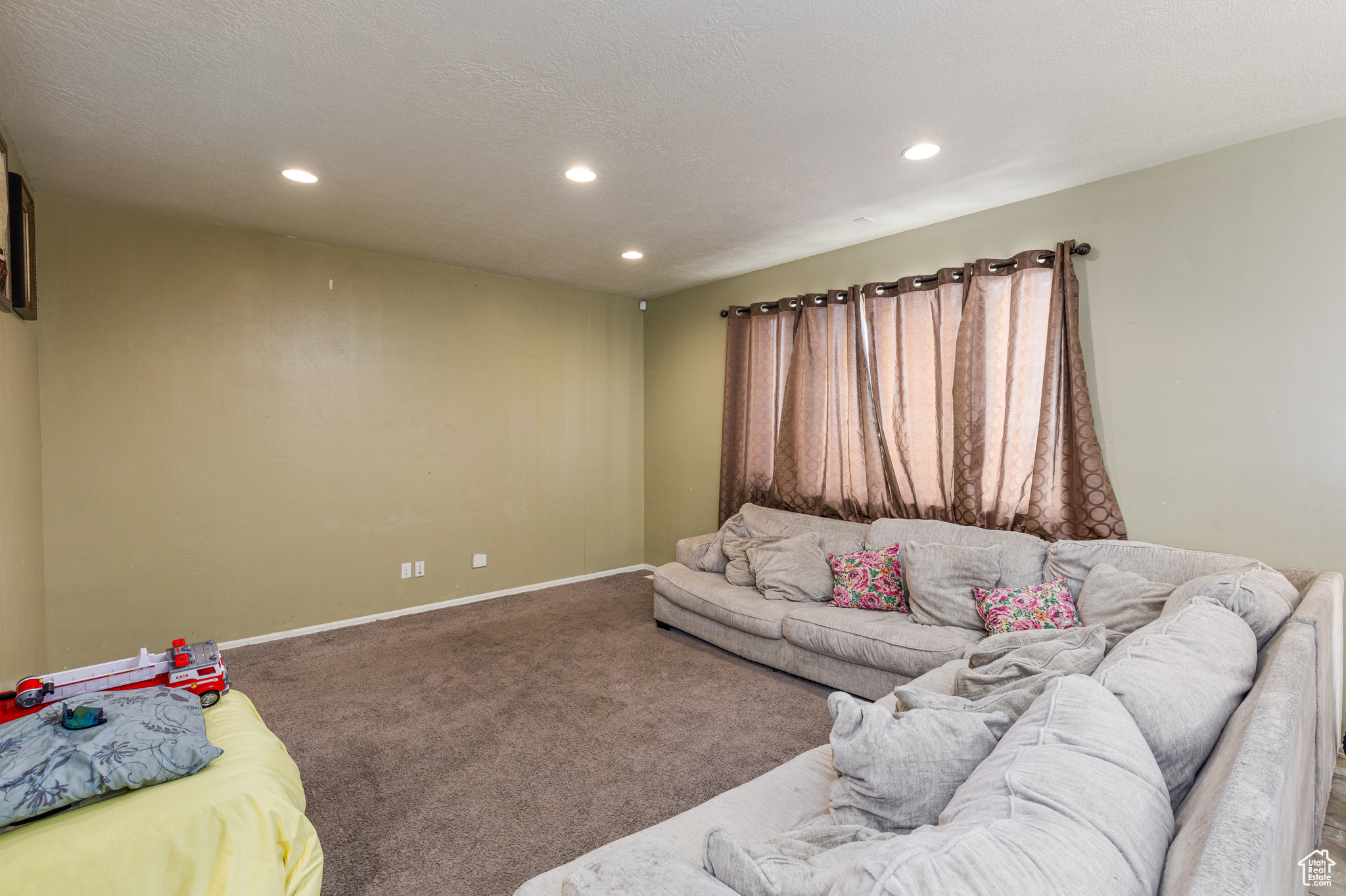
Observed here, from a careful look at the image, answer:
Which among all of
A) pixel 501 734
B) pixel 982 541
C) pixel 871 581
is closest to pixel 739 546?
pixel 871 581

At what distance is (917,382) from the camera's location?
3867mm

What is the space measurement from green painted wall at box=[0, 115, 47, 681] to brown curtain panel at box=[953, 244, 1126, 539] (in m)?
4.44

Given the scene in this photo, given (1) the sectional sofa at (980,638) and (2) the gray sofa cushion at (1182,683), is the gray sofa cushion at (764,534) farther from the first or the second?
(2) the gray sofa cushion at (1182,683)

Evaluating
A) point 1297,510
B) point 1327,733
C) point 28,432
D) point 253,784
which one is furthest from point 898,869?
point 28,432

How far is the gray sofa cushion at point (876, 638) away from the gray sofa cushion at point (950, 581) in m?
0.06

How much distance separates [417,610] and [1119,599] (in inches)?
169

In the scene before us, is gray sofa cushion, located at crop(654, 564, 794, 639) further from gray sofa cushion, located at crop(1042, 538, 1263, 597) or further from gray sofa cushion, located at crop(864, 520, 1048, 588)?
gray sofa cushion, located at crop(1042, 538, 1263, 597)

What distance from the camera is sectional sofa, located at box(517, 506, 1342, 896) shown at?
840 mm

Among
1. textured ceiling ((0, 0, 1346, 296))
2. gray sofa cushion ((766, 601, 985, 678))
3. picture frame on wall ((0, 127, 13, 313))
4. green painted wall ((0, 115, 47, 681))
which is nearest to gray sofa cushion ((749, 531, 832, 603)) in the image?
gray sofa cushion ((766, 601, 985, 678))

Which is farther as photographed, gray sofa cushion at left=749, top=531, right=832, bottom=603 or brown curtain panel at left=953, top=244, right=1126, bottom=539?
gray sofa cushion at left=749, top=531, right=832, bottom=603

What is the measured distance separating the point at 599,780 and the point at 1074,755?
6.10 feet

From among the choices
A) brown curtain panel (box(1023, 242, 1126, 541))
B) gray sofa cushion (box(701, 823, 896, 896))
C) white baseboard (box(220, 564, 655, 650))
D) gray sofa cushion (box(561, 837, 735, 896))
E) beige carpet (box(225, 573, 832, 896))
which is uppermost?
brown curtain panel (box(1023, 242, 1126, 541))

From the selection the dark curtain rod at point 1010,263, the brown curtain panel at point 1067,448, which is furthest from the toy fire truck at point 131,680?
the dark curtain rod at point 1010,263

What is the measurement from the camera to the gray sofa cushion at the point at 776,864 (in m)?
0.96
